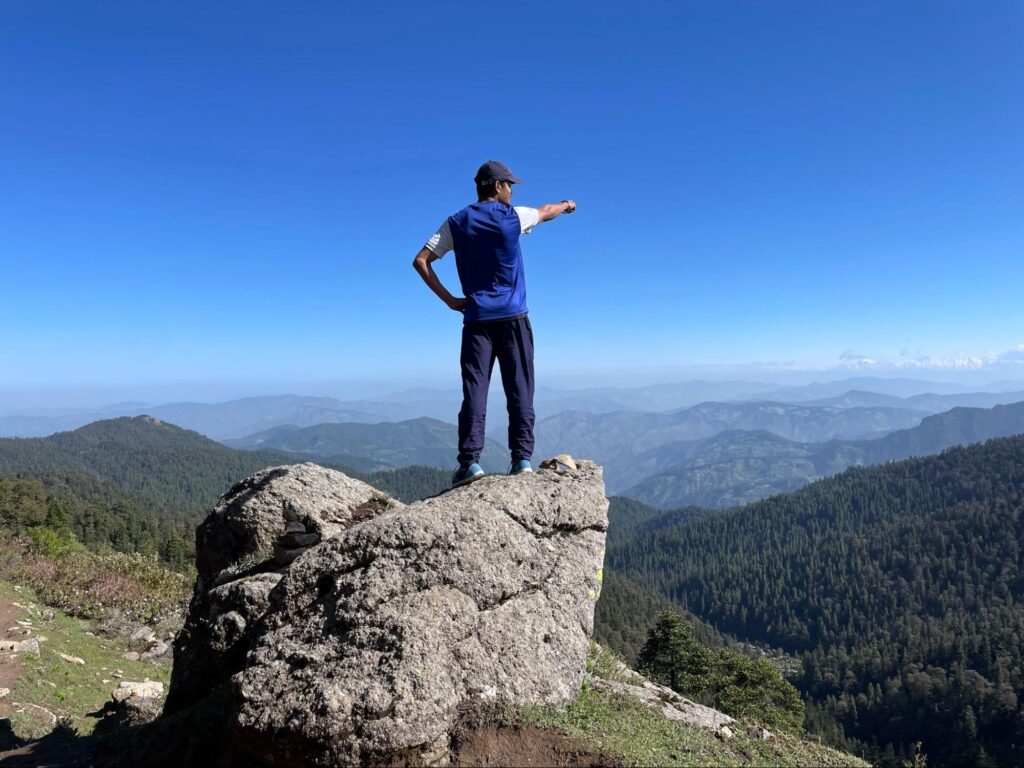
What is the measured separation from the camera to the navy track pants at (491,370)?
26.2ft

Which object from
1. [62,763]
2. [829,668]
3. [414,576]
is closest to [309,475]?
[414,576]

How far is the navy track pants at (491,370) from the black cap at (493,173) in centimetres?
199

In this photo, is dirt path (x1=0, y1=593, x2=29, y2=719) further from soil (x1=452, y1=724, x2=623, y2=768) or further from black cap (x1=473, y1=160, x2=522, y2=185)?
black cap (x1=473, y1=160, x2=522, y2=185)

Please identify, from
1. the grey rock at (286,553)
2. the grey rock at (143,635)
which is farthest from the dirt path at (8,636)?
the grey rock at (286,553)

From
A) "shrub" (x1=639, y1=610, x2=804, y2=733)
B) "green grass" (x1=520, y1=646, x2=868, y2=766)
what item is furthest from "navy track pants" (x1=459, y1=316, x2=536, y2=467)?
"shrub" (x1=639, y1=610, x2=804, y2=733)

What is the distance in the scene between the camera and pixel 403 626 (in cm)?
552

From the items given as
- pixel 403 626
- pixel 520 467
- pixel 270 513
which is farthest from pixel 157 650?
pixel 403 626

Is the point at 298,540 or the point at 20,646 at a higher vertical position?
the point at 298,540

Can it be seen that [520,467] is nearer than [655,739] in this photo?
No

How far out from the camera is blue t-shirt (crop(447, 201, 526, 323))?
25.3 ft

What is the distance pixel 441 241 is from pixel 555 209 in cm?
181

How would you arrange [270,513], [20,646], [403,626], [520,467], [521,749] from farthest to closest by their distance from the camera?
[20,646] → [270,513] → [520,467] → [403,626] → [521,749]

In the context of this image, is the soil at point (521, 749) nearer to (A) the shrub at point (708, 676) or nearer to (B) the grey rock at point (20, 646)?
(B) the grey rock at point (20, 646)

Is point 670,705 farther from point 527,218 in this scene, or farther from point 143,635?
point 143,635
